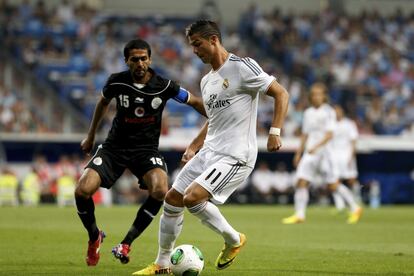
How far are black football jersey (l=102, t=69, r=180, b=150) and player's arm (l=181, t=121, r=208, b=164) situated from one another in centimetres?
74

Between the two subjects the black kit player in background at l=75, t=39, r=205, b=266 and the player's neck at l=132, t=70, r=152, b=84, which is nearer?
the black kit player in background at l=75, t=39, r=205, b=266

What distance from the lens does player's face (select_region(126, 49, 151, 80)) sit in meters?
10.8

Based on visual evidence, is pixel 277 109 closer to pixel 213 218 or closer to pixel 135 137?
pixel 213 218

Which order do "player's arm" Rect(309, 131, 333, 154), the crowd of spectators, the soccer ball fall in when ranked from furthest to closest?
1. the crowd of spectators
2. "player's arm" Rect(309, 131, 333, 154)
3. the soccer ball

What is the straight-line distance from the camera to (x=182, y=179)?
32.8 ft

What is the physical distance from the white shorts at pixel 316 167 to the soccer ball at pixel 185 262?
10.7 m

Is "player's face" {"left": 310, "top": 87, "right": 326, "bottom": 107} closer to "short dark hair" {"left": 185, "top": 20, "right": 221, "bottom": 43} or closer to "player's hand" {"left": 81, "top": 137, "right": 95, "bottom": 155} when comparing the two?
"player's hand" {"left": 81, "top": 137, "right": 95, "bottom": 155}

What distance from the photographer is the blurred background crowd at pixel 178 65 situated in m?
31.9

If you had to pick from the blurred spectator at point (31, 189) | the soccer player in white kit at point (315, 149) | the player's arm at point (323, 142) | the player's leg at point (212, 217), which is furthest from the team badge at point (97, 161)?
the blurred spectator at point (31, 189)

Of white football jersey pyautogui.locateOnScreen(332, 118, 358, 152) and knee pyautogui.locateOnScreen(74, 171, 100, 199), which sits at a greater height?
knee pyautogui.locateOnScreen(74, 171, 100, 199)

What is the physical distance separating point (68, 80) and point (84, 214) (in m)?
23.3

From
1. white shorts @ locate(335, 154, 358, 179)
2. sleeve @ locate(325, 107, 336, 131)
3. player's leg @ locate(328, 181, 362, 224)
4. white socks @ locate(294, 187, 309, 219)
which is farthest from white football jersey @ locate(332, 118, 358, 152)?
white socks @ locate(294, 187, 309, 219)

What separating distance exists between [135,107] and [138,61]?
1.77 feet

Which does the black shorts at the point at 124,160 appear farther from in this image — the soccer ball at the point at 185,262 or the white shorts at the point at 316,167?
the white shorts at the point at 316,167
